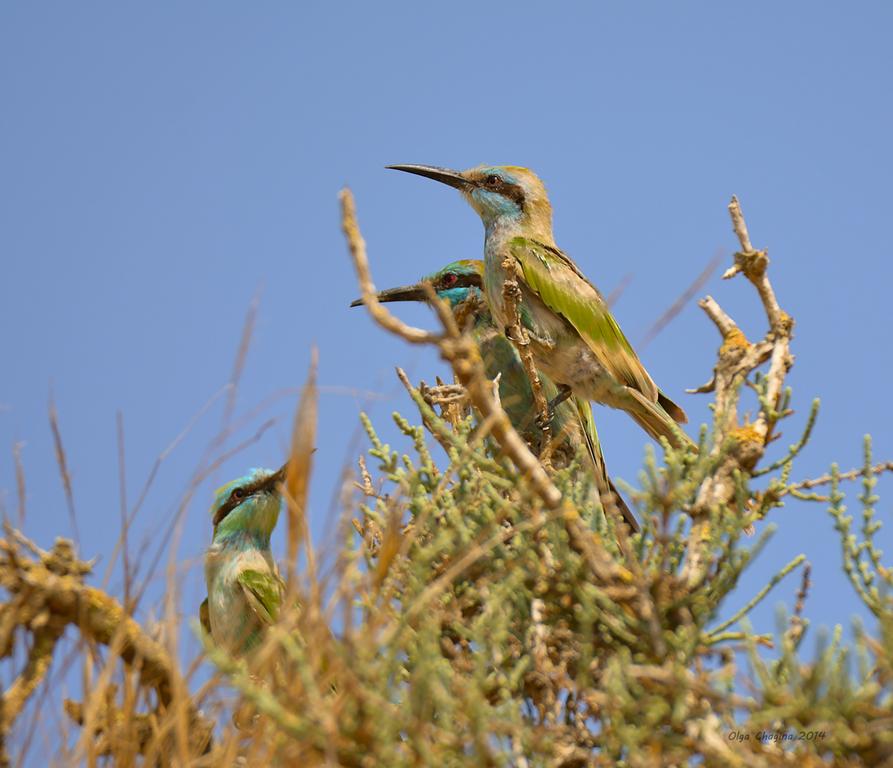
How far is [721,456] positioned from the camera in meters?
2.47

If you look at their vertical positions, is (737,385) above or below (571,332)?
below

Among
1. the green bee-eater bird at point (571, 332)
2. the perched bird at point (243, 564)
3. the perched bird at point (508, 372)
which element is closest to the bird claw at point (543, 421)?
the perched bird at point (508, 372)

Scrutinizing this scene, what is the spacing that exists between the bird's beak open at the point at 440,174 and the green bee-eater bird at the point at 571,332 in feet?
1.55

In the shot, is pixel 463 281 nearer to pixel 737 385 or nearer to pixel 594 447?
pixel 594 447

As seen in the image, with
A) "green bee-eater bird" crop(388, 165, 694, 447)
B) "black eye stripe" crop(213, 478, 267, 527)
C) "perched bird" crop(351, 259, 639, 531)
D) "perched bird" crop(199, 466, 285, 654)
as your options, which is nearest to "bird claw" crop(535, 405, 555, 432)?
"perched bird" crop(351, 259, 639, 531)

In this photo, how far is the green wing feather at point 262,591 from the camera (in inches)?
185

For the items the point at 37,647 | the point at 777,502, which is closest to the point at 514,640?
the point at 777,502

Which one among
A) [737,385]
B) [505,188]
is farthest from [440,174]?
[737,385]

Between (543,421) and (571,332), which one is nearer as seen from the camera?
(543,421)

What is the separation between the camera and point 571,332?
17.1 feet

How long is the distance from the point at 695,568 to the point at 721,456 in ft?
1.13

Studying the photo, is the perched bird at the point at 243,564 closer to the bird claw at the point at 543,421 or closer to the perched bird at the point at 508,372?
the perched bird at the point at 508,372

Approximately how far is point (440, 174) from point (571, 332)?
4.78 feet

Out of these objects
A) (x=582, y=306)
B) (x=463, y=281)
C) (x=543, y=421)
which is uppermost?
(x=463, y=281)
